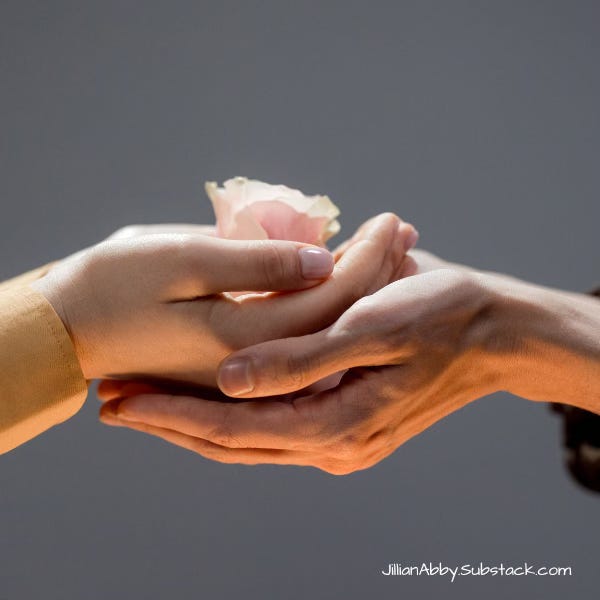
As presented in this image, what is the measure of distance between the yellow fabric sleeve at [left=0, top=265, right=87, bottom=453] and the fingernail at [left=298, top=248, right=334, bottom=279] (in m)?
0.23

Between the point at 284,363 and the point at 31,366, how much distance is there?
230 millimetres

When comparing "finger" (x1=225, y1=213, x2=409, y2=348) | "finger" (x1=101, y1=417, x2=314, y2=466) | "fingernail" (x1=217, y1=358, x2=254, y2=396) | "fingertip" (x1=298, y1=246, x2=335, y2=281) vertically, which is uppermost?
"fingertip" (x1=298, y1=246, x2=335, y2=281)

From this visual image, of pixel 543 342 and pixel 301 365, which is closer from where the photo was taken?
pixel 301 365

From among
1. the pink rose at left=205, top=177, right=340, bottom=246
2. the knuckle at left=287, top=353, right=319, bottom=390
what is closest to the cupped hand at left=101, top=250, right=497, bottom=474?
the knuckle at left=287, top=353, right=319, bottom=390

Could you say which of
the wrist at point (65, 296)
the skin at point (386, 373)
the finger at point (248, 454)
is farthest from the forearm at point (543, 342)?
the wrist at point (65, 296)

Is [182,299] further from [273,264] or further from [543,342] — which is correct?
[543,342]

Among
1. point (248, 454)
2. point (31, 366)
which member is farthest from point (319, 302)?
point (31, 366)

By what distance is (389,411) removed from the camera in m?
0.64

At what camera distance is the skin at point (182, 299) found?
1.97ft

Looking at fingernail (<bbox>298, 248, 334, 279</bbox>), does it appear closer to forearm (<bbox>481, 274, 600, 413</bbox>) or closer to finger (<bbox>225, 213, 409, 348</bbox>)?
finger (<bbox>225, 213, 409, 348</bbox>)

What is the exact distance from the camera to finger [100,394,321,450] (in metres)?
0.63

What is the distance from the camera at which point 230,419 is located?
64 centimetres

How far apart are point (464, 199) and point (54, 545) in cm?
116

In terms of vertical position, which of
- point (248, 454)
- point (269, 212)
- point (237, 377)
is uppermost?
point (269, 212)
